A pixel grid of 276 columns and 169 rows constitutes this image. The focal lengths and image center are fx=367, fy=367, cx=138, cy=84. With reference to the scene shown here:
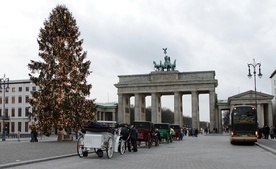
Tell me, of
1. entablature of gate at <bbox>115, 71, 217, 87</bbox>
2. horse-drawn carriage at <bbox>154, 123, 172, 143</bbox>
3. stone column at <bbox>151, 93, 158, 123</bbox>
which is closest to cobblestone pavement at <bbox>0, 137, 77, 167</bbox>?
horse-drawn carriage at <bbox>154, 123, 172, 143</bbox>

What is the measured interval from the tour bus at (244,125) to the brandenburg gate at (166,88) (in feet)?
180

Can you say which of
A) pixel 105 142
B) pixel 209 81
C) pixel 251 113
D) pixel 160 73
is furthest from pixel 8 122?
pixel 105 142

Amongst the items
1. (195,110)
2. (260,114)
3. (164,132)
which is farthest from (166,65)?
(164,132)

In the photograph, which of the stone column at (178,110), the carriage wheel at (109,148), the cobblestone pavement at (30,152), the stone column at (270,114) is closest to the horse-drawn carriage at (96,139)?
the carriage wheel at (109,148)

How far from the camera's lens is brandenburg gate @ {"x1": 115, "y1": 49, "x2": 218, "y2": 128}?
3529 inches

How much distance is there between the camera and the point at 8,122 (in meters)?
95.1

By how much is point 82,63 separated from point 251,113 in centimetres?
1895

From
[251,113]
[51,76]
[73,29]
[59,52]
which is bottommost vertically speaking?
[251,113]

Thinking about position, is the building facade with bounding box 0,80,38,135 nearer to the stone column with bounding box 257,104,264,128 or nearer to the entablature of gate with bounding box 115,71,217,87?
the entablature of gate with bounding box 115,71,217,87

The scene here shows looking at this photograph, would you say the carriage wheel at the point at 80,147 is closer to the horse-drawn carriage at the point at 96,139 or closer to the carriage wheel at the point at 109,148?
the horse-drawn carriage at the point at 96,139

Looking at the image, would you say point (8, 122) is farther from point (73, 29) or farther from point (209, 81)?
point (73, 29)

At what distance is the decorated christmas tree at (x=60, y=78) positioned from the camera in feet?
126

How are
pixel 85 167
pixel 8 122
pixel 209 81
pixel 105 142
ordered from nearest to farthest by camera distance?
pixel 85 167 → pixel 105 142 → pixel 209 81 → pixel 8 122

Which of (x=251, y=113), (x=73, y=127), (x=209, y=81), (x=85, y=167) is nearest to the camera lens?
(x=85, y=167)
